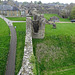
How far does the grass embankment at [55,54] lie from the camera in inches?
626

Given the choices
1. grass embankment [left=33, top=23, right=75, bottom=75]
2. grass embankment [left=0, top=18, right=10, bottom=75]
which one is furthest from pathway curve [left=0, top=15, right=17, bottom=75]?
grass embankment [left=33, top=23, right=75, bottom=75]

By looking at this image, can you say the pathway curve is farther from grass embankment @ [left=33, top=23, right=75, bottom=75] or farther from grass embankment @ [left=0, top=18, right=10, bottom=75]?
grass embankment @ [left=33, top=23, right=75, bottom=75]

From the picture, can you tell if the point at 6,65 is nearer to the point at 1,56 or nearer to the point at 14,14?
the point at 1,56

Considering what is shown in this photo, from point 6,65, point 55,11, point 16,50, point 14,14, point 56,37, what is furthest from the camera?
point 55,11

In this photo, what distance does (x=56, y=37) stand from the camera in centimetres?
2148

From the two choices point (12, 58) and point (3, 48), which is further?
point (3, 48)

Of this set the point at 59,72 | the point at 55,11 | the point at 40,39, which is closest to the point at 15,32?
the point at 40,39

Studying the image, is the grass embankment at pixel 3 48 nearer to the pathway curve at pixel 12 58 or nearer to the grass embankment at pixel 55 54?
the pathway curve at pixel 12 58

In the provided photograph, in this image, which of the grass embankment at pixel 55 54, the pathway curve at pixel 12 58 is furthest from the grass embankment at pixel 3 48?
the grass embankment at pixel 55 54

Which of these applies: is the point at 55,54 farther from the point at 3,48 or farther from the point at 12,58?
the point at 3,48

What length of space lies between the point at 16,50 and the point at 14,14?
27011mm

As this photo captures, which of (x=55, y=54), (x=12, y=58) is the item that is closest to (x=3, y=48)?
(x=12, y=58)

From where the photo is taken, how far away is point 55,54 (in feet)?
59.4

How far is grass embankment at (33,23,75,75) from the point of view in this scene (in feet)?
52.1
